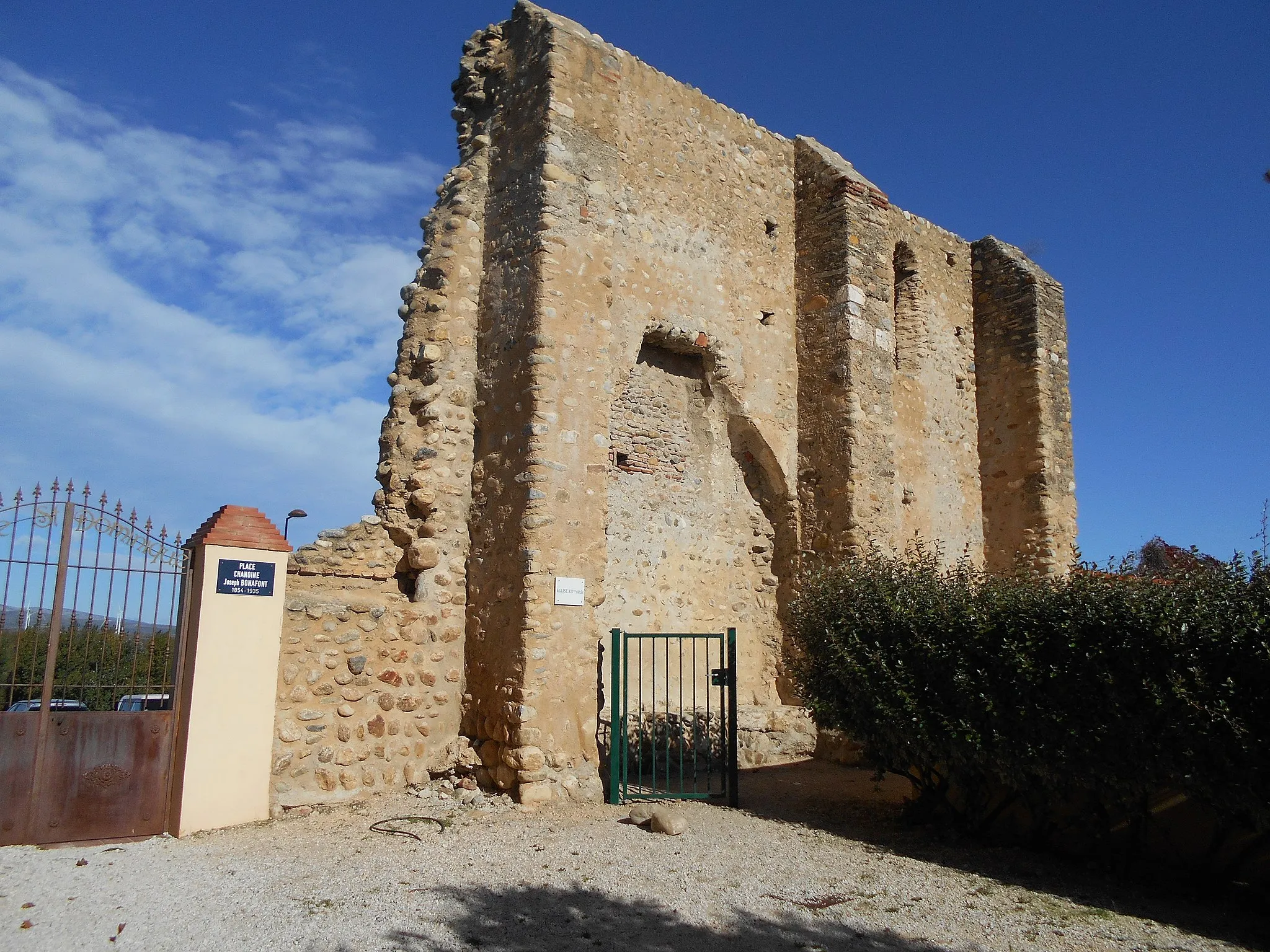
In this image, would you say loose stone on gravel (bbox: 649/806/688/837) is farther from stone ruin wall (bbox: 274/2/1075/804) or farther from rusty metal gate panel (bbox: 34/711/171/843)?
rusty metal gate panel (bbox: 34/711/171/843)

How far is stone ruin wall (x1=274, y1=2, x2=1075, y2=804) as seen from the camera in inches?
316

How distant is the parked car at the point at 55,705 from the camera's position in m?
6.32

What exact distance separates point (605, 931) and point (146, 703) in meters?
3.93

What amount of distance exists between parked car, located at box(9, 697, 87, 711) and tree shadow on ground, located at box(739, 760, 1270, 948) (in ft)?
17.5

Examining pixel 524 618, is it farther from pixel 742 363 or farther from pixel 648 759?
pixel 742 363

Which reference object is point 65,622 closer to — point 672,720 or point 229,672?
point 229,672

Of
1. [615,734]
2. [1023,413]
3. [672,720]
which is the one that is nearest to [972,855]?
[615,734]

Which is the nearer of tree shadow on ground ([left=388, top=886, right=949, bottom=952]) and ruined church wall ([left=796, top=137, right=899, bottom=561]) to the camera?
tree shadow on ground ([left=388, top=886, right=949, bottom=952])

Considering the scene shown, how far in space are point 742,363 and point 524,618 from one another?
469 centimetres

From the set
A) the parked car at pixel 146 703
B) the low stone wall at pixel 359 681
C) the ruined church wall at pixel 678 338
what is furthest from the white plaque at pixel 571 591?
the parked car at pixel 146 703

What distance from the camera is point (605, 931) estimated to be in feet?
16.4

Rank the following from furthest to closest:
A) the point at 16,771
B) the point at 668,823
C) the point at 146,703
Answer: the point at 668,823 < the point at 146,703 < the point at 16,771

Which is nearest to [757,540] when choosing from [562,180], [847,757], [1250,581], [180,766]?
[847,757]

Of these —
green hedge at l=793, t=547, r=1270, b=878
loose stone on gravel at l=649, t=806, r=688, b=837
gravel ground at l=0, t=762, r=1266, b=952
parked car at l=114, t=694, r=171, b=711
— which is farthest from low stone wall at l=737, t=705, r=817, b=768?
parked car at l=114, t=694, r=171, b=711
